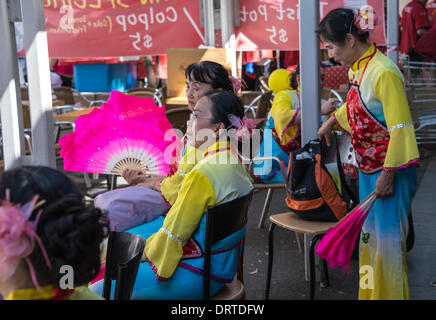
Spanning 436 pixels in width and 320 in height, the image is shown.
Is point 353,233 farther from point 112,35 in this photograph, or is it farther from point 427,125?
point 427,125

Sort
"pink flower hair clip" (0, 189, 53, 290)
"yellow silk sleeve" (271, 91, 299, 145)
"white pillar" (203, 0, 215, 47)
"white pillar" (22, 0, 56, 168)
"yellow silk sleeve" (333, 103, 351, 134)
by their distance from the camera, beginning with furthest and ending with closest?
"white pillar" (203, 0, 215, 47), "yellow silk sleeve" (271, 91, 299, 145), "yellow silk sleeve" (333, 103, 351, 134), "white pillar" (22, 0, 56, 168), "pink flower hair clip" (0, 189, 53, 290)

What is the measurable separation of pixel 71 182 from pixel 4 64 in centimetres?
170

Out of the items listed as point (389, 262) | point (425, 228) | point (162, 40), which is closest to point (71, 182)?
point (389, 262)

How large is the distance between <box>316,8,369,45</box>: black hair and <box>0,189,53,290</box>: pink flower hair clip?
6.06 feet

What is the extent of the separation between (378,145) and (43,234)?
1800 mm

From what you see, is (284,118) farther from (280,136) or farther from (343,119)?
(343,119)

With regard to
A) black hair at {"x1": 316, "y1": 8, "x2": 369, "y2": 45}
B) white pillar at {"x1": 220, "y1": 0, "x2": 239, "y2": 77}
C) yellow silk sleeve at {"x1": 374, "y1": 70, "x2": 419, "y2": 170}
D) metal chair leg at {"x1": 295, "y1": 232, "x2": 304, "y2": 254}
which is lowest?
metal chair leg at {"x1": 295, "y1": 232, "x2": 304, "y2": 254}

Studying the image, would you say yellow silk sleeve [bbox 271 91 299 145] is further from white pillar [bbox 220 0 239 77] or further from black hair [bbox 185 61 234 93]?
white pillar [bbox 220 0 239 77]

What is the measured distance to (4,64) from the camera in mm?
2840

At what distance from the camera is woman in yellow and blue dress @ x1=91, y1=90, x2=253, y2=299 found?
216 centimetres

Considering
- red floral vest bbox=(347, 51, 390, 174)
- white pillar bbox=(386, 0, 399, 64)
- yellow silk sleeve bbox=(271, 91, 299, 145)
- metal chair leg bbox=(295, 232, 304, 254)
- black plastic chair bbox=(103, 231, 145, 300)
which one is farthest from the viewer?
white pillar bbox=(386, 0, 399, 64)

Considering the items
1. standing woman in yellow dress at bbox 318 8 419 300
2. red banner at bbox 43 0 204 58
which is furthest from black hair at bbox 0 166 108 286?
red banner at bbox 43 0 204 58

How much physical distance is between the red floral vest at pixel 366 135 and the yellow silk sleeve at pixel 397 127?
12cm

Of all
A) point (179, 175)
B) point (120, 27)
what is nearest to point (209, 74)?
point (179, 175)
